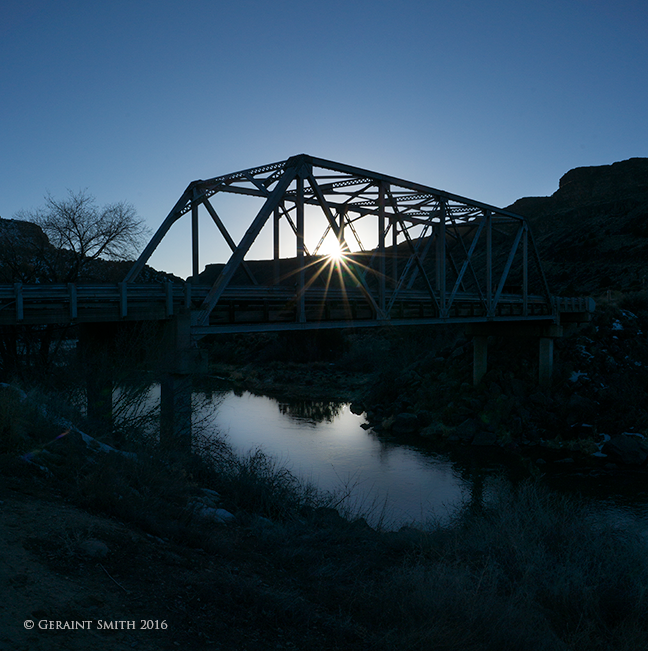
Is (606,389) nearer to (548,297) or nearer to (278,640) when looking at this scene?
(548,297)

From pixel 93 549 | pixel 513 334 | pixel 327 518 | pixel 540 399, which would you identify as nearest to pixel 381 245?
pixel 327 518

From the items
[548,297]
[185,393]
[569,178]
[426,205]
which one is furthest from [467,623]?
[569,178]

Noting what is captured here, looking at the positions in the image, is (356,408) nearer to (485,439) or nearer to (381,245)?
(485,439)

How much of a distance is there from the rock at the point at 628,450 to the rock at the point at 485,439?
4.70m

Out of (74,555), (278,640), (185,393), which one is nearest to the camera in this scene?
(278,640)

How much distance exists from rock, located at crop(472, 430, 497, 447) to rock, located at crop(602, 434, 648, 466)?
470 cm

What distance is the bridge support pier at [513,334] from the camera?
30.2m

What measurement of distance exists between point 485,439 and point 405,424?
4.06m

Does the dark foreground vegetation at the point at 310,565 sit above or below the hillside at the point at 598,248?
below

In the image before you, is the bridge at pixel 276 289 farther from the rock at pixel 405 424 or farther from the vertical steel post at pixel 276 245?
the rock at pixel 405 424

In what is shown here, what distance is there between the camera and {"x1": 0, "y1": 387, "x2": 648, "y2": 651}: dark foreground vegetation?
5047 millimetres

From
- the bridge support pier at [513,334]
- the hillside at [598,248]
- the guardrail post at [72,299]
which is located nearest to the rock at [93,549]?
the guardrail post at [72,299]

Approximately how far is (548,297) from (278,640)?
97.1ft

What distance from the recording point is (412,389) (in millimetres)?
31766
